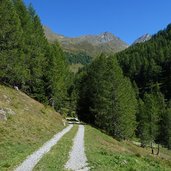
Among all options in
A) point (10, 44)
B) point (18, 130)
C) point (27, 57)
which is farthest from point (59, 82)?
point (18, 130)

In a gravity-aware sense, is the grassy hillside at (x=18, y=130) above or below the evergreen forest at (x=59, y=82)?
below

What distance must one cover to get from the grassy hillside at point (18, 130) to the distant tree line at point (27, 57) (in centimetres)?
546

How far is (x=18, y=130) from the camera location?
34750 mm

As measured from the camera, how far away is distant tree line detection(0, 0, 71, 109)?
50094 mm

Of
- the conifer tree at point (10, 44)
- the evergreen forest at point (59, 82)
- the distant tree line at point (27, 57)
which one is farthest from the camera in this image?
the evergreen forest at point (59, 82)

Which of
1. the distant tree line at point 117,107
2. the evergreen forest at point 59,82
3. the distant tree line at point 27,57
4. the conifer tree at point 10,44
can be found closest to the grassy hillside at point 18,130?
the conifer tree at point 10,44

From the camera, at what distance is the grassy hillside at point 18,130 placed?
23797 mm

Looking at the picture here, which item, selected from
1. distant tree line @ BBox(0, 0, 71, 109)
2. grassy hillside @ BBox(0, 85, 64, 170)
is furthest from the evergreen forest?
grassy hillside @ BBox(0, 85, 64, 170)

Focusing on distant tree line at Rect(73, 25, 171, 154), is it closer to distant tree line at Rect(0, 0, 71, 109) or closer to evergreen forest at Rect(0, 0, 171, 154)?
evergreen forest at Rect(0, 0, 171, 154)

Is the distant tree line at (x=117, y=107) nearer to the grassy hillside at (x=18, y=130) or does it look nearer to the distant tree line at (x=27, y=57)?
the distant tree line at (x=27, y=57)

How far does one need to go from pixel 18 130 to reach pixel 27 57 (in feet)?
84.4

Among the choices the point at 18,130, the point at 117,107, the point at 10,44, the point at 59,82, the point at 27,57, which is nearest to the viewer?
the point at 18,130

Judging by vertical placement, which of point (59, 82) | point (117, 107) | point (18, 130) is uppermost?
point (59, 82)

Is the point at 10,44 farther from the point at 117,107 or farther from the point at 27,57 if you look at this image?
the point at 117,107
